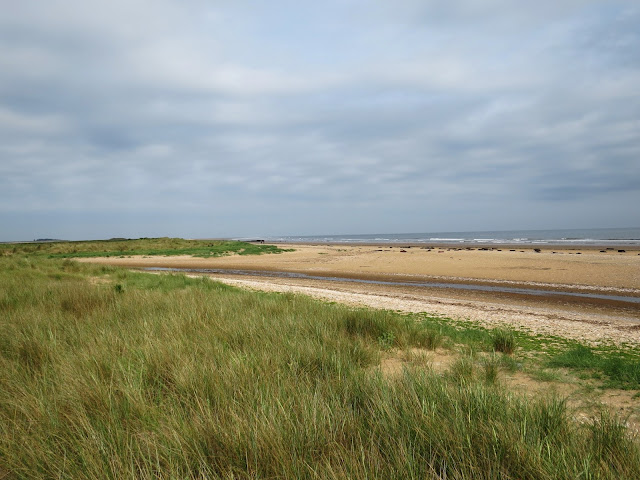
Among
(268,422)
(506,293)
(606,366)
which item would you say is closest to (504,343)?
(606,366)

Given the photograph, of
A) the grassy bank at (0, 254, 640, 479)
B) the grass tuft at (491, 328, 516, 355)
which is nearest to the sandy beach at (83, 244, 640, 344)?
the grass tuft at (491, 328, 516, 355)

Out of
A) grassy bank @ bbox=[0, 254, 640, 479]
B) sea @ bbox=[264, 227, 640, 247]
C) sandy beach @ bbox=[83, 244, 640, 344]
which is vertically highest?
sea @ bbox=[264, 227, 640, 247]

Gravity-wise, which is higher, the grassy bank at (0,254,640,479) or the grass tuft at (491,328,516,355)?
the grassy bank at (0,254,640,479)

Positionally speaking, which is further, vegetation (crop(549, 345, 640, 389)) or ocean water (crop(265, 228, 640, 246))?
ocean water (crop(265, 228, 640, 246))

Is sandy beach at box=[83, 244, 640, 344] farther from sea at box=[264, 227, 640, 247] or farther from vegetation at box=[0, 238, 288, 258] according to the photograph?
sea at box=[264, 227, 640, 247]

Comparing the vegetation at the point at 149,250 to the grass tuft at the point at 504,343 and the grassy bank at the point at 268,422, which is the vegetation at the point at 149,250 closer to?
the grass tuft at the point at 504,343


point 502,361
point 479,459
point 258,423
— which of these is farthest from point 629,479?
point 502,361

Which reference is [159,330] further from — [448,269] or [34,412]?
[448,269]

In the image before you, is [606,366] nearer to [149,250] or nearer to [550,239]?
[149,250]

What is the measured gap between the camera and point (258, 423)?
269cm

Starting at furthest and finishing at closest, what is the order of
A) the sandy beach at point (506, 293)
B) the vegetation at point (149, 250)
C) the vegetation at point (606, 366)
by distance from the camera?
the vegetation at point (149, 250), the sandy beach at point (506, 293), the vegetation at point (606, 366)

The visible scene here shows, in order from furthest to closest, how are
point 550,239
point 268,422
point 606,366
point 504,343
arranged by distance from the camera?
1. point 550,239
2. point 504,343
3. point 606,366
4. point 268,422

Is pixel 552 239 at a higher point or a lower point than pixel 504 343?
higher

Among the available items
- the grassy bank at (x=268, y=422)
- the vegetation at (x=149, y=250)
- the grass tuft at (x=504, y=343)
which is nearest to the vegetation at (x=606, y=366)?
the grass tuft at (x=504, y=343)
